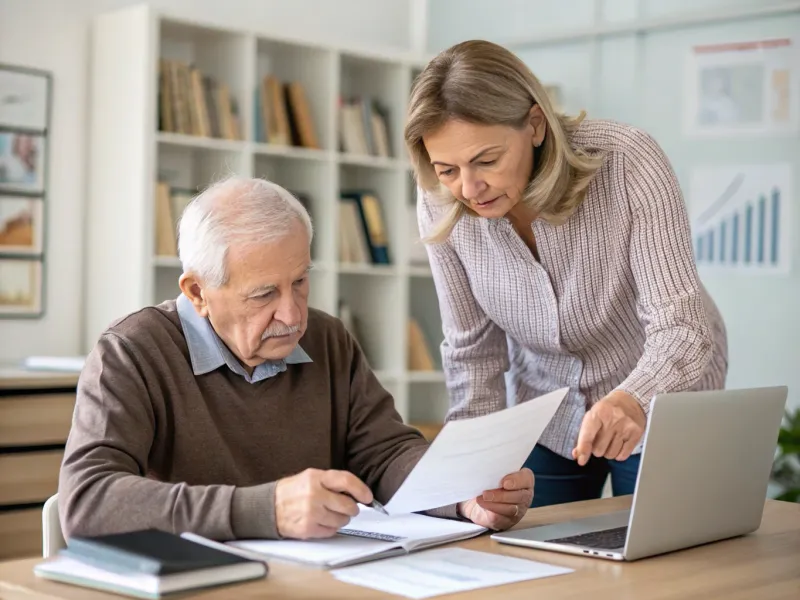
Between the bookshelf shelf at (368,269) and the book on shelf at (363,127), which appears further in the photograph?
the book on shelf at (363,127)

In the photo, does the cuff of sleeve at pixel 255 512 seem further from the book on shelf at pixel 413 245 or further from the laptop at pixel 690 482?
the book on shelf at pixel 413 245

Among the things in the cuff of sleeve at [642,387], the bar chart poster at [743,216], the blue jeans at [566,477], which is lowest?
the blue jeans at [566,477]

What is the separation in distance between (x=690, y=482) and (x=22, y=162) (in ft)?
10.1

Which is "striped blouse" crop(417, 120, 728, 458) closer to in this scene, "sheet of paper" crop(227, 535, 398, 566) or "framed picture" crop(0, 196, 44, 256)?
"sheet of paper" crop(227, 535, 398, 566)

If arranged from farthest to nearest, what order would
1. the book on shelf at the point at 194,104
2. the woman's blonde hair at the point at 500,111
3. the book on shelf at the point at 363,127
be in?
the book on shelf at the point at 363,127 → the book on shelf at the point at 194,104 → the woman's blonde hair at the point at 500,111

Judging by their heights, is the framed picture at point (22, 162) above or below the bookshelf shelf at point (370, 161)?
below

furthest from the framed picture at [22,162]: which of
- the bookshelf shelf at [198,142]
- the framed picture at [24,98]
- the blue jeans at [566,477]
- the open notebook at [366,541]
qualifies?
the open notebook at [366,541]

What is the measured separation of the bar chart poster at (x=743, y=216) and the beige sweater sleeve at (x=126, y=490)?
10.4 feet

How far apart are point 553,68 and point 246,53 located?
146 cm

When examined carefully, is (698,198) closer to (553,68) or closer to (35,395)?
(553,68)

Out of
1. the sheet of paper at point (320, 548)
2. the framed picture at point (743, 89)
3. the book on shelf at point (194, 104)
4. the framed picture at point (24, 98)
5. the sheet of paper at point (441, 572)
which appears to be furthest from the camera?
the framed picture at point (743, 89)

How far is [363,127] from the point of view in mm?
4801

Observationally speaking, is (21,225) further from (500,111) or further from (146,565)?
(146,565)

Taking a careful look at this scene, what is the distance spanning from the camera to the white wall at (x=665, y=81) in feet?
14.1
